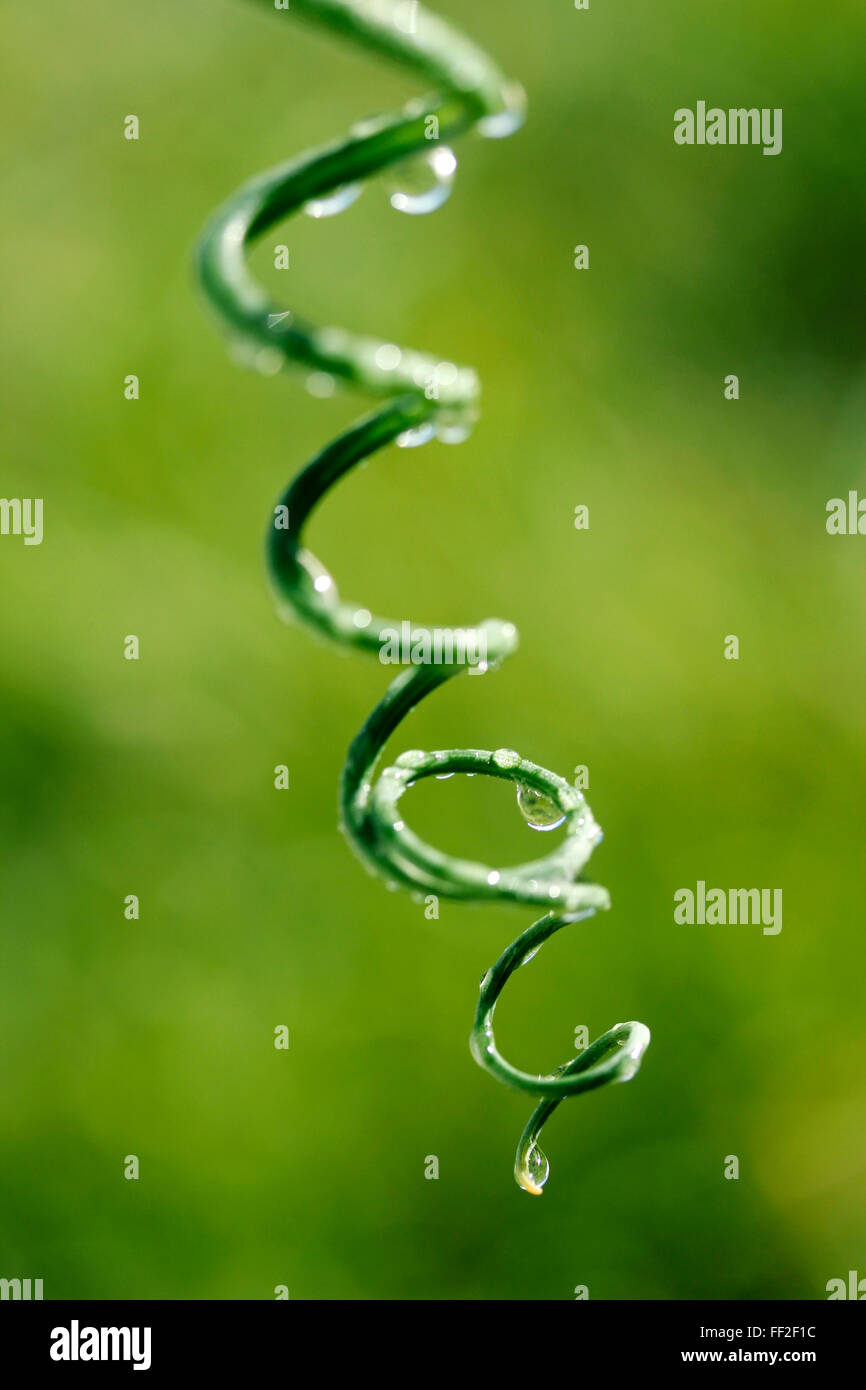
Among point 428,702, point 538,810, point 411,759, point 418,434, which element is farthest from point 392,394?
point 428,702

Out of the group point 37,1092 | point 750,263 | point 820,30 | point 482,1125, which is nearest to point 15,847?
point 37,1092

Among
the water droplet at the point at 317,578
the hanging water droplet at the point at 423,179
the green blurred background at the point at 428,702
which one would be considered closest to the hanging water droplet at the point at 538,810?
Result: the water droplet at the point at 317,578

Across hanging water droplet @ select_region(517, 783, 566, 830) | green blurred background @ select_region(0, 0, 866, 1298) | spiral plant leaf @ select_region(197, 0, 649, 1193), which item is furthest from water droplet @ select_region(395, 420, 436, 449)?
green blurred background @ select_region(0, 0, 866, 1298)

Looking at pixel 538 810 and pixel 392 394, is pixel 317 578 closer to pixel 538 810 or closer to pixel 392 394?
pixel 392 394

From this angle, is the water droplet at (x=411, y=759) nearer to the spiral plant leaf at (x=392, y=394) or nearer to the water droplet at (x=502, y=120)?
the spiral plant leaf at (x=392, y=394)

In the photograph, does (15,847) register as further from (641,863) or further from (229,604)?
(641,863)

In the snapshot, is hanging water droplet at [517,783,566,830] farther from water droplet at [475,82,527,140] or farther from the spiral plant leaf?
water droplet at [475,82,527,140]
